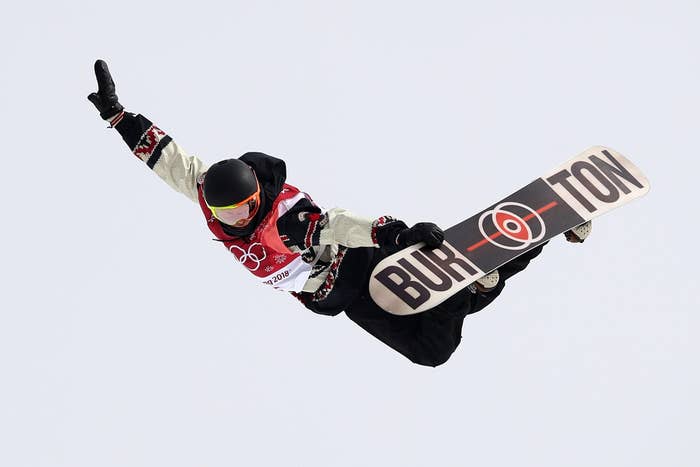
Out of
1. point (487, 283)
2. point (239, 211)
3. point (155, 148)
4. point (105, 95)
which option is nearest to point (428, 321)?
point (487, 283)

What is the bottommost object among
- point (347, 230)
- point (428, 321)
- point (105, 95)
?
point (428, 321)

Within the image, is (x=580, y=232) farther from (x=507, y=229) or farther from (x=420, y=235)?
(x=420, y=235)

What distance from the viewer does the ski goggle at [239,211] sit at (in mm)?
4289

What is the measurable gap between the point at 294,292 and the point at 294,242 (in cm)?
36

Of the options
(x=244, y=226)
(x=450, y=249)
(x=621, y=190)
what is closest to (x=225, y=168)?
(x=244, y=226)

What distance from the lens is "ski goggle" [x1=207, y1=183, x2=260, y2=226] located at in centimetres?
429

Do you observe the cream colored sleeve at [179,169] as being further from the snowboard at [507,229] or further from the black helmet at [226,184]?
the snowboard at [507,229]

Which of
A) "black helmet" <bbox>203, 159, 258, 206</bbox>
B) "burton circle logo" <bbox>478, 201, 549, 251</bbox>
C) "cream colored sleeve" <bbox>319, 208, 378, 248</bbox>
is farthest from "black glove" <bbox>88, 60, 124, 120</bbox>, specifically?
"burton circle logo" <bbox>478, 201, 549, 251</bbox>

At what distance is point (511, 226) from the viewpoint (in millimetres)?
4883

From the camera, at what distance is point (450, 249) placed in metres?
4.79

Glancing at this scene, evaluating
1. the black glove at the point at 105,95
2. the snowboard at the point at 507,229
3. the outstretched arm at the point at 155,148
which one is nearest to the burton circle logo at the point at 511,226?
the snowboard at the point at 507,229

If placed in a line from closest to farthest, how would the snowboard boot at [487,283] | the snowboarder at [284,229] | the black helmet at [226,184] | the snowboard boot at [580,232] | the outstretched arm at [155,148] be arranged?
1. the black helmet at [226,184]
2. the snowboarder at [284,229]
3. the outstretched arm at [155,148]
4. the snowboard boot at [487,283]
5. the snowboard boot at [580,232]

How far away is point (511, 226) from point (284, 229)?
3.31 ft

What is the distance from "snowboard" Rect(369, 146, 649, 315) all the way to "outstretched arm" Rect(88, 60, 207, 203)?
0.85 m
